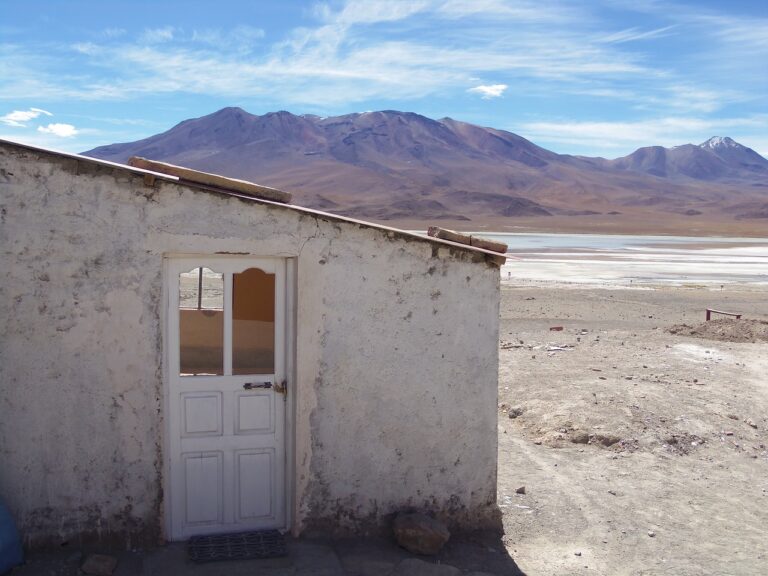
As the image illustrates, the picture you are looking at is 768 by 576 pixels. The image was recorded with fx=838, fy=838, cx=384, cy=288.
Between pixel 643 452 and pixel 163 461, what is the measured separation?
5420 mm

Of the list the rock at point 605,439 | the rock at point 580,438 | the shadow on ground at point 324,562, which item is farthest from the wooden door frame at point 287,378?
the rock at point 605,439

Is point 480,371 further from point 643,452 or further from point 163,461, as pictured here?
point 643,452

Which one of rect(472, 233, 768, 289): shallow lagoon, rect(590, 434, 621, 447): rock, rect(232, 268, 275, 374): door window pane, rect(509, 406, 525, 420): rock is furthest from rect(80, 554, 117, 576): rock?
rect(472, 233, 768, 289): shallow lagoon

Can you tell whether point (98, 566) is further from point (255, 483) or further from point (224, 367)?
point (224, 367)

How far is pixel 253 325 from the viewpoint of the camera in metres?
6.47

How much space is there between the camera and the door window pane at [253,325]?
→ 6.25 metres

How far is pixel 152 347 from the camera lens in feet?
18.2

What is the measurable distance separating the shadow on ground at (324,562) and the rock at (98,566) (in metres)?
0.05

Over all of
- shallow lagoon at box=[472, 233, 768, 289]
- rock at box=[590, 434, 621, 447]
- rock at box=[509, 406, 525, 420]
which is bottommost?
rock at box=[590, 434, 621, 447]

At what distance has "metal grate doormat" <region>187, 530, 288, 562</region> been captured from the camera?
5.63 metres

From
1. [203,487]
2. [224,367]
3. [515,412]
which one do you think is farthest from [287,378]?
[515,412]

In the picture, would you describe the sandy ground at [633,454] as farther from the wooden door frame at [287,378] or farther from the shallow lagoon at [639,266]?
the shallow lagoon at [639,266]

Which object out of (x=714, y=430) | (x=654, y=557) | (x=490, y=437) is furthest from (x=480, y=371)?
(x=714, y=430)

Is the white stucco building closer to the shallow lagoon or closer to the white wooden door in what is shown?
the white wooden door
